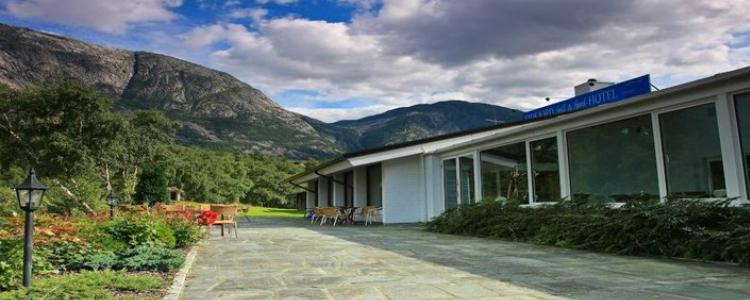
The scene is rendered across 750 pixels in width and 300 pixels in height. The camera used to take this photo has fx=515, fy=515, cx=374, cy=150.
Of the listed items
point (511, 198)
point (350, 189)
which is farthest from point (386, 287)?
point (350, 189)

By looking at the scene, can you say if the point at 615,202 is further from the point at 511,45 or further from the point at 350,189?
the point at 350,189

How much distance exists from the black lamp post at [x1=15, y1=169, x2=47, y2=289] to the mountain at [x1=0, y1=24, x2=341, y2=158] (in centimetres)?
6661

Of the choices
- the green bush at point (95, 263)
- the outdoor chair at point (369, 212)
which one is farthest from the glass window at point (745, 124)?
the outdoor chair at point (369, 212)

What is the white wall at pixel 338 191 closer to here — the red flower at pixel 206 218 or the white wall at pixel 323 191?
the white wall at pixel 323 191

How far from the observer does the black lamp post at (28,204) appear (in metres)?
4.06

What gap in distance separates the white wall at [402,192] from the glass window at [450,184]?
1.12 metres

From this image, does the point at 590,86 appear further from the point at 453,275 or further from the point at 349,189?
the point at 453,275

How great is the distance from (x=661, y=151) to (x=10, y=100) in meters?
26.7

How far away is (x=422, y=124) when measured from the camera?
372 ft

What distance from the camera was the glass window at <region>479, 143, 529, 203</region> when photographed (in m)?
11.0

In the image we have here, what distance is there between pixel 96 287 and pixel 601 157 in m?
7.76

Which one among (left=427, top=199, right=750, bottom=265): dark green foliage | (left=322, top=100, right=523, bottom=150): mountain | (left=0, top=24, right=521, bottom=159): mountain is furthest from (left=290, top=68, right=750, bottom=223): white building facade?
(left=322, top=100, right=523, bottom=150): mountain

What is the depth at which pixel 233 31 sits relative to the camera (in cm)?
1889

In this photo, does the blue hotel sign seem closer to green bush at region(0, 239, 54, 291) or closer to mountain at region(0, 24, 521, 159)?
green bush at region(0, 239, 54, 291)
